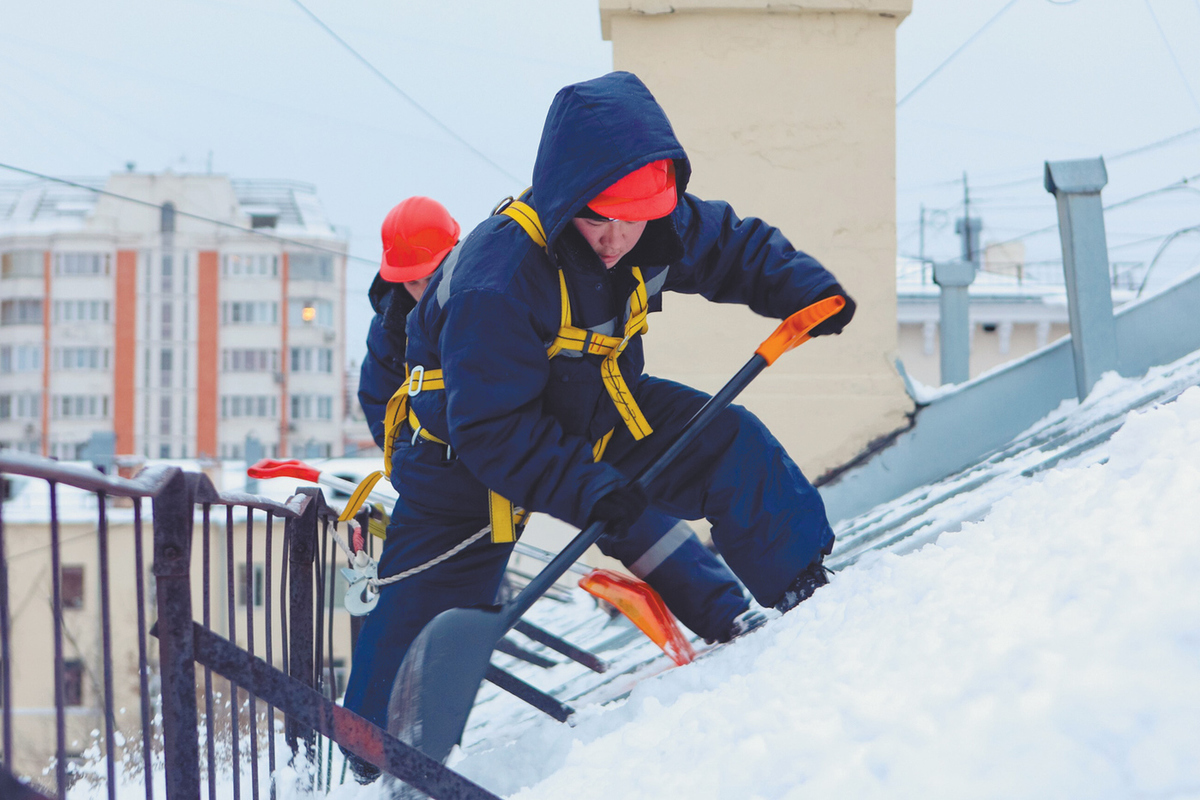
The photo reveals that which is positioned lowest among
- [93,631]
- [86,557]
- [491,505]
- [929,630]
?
[93,631]

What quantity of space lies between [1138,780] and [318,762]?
5.94 feet

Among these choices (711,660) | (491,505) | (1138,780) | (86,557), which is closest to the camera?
(1138,780)

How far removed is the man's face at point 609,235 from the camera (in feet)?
6.86

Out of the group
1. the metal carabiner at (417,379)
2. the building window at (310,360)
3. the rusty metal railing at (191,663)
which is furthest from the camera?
the building window at (310,360)

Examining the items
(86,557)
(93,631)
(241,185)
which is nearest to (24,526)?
(86,557)

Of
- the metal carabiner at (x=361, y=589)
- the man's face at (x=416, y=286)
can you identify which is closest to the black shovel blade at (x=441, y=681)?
the metal carabiner at (x=361, y=589)

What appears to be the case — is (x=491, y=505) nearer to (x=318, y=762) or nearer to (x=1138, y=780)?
(x=318, y=762)

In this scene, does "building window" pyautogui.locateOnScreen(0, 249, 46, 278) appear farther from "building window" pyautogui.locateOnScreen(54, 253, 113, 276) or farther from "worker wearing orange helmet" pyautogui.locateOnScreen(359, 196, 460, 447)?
"worker wearing orange helmet" pyautogui.locateOnScreen(359, 196, 460, 447)

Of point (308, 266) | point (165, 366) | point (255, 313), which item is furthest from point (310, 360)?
point (165, 366)

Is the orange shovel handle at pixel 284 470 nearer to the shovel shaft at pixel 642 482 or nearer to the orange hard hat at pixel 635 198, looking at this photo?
the shovel shaft at pixel 642 482

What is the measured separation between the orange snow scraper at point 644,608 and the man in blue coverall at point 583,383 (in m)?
0.21

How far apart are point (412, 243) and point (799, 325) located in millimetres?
1303

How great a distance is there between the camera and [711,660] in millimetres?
1954

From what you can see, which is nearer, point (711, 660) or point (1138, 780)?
point (1138, 780)
